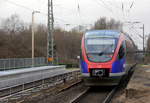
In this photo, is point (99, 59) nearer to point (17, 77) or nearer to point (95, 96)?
point (95, 96)

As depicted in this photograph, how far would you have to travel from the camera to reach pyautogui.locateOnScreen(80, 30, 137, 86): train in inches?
489

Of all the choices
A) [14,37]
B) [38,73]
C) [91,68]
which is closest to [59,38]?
[14,37]

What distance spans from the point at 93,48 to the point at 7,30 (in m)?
49.3

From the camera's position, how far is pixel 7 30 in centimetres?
5922

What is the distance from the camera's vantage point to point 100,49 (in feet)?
42.8

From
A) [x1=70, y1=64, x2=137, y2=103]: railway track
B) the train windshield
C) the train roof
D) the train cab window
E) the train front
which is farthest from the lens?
the train roof

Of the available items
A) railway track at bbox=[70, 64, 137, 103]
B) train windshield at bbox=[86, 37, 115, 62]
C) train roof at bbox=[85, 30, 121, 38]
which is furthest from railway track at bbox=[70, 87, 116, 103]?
train roof at bbox=[85, 30, 121, 38]

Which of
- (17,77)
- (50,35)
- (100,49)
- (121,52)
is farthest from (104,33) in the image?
(50,35)

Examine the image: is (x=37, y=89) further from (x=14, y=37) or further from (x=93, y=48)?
(x=14, y=37)

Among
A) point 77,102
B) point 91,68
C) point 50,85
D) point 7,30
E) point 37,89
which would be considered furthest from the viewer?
point 7,30

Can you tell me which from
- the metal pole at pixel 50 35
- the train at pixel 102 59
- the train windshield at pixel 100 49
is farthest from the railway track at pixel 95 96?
the metal pole at pixel 50 35

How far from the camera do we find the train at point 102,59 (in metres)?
12.4

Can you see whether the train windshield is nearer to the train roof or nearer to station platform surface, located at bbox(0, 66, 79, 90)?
the train roof

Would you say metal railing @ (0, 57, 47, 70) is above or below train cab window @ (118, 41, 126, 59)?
below
